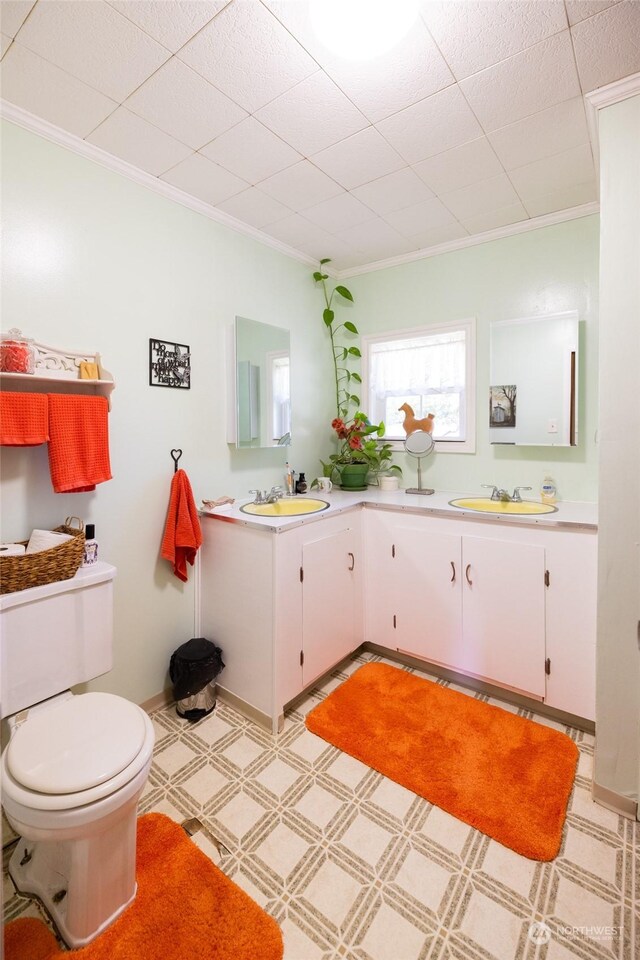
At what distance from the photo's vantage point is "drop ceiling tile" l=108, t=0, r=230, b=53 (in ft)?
4.01

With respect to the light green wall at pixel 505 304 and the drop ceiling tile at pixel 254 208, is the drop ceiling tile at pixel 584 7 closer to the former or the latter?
the light green wall at pixel 505 304

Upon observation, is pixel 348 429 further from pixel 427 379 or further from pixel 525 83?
pixel 525 83

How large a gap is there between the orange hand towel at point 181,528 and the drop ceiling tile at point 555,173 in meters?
2.15

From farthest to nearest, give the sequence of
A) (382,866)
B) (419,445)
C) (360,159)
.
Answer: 1. (419,445)
2. (360,159)
3. (382,866)

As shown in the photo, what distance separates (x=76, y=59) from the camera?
1.39 meters

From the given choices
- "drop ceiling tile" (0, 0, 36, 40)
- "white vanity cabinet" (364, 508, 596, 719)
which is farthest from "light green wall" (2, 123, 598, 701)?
"white vanity cabinet" (364, 508, 596, 719)

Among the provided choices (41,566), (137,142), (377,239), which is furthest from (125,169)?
(41,566)

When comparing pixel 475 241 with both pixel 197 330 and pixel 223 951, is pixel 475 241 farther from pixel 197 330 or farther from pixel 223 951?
pixel 223 951

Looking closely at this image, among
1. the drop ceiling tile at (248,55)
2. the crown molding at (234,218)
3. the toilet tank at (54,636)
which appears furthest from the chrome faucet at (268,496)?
the drop ceiling tile at (248,55)

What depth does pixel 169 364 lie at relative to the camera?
2125mm

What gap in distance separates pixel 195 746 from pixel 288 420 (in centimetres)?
182

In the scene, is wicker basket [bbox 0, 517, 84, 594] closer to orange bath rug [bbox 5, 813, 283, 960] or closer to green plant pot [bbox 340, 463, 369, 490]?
orange bath rug [bbox 5, 813, 283, 960]

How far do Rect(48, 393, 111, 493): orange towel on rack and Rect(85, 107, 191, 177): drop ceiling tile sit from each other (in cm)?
105

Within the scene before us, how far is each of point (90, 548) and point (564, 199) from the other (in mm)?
2820
